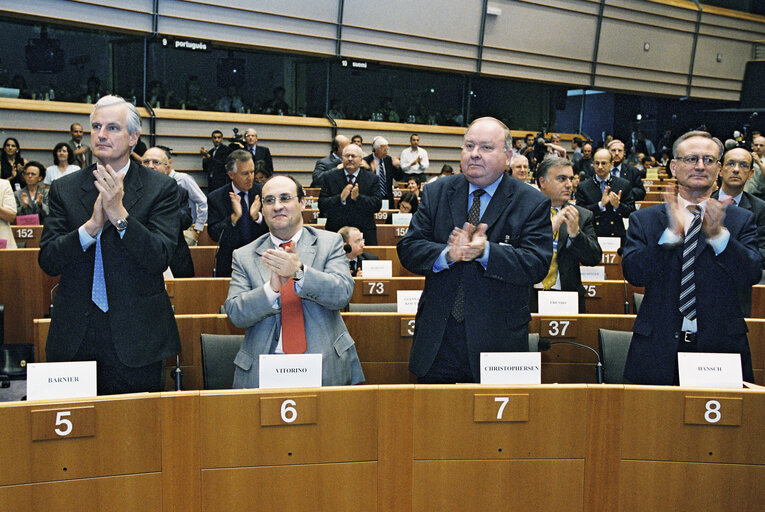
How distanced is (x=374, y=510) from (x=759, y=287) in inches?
126

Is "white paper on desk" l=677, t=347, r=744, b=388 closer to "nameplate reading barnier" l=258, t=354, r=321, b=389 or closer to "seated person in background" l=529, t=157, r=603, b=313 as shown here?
"nameplate reading barnier" l=258, t=354, r=321, b=389

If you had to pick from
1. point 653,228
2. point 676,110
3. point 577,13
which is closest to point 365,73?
point 577,13

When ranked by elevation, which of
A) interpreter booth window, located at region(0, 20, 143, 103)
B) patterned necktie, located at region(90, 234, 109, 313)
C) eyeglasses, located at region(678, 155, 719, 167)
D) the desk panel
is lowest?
the desk panel

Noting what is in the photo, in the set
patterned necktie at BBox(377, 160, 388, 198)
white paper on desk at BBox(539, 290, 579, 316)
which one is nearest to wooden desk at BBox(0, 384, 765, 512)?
white paper on desk at BBox(539, 290, 579, 316)

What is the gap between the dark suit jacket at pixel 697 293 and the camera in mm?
2443

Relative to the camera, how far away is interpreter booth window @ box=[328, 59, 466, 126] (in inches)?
483

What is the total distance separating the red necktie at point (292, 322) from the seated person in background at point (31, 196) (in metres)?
5.24

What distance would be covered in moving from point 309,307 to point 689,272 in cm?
129

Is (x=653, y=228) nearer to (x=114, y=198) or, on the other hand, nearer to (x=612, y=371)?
(x=612, y=371)

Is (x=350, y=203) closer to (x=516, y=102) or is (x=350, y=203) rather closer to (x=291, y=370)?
(x=291, y=370)

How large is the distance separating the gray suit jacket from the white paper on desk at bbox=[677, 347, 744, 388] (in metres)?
1.10

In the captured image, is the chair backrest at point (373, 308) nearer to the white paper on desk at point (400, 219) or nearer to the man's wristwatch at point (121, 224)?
the man's wristwatch at point (121, 224)

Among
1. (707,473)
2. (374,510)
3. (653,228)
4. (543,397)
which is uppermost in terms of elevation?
(653,228)

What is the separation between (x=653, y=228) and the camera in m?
2.53
